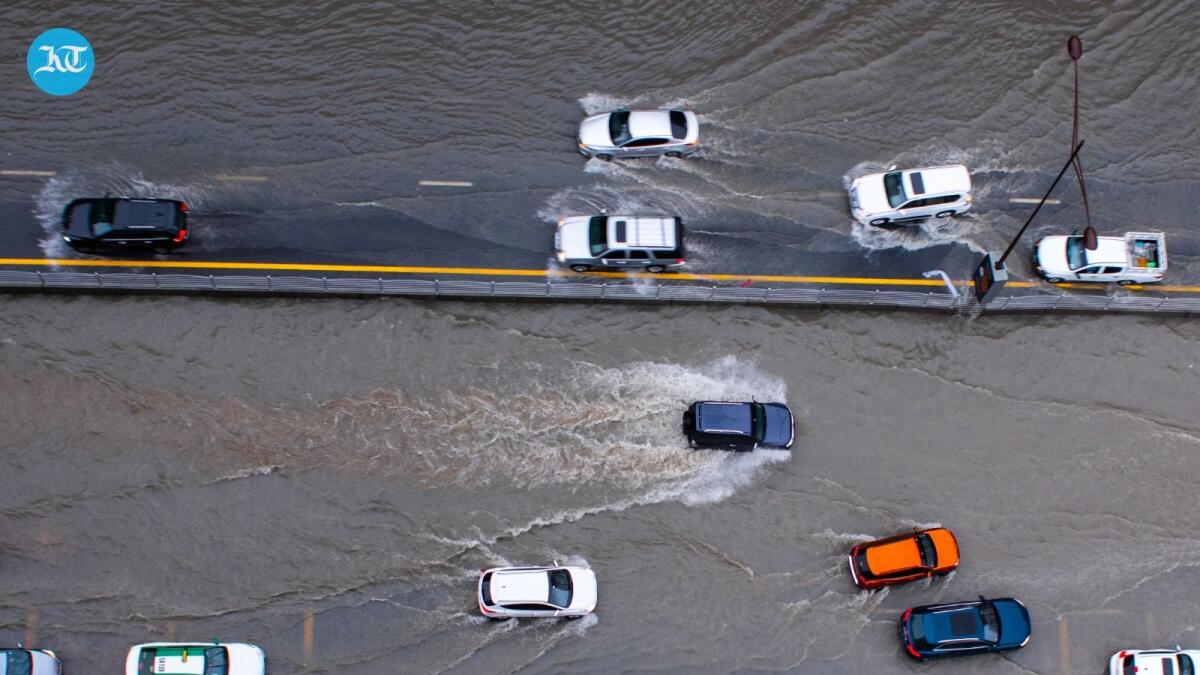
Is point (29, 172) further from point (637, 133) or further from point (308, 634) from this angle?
point (637, 133)

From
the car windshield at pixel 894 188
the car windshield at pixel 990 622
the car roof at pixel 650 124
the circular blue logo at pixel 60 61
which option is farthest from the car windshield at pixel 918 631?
the circular blue logo at pixel 60 61

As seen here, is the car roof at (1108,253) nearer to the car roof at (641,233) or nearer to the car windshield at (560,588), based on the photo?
the car roof at (641,233)

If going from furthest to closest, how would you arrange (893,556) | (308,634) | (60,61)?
(60,61), (893,556), (308,634)

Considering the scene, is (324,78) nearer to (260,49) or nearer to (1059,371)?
(260,49)

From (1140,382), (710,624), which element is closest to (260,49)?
(710,624)

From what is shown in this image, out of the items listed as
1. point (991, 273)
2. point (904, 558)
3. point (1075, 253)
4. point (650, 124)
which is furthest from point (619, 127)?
point (904, 558)

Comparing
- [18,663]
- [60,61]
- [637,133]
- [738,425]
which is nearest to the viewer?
[18,663]
